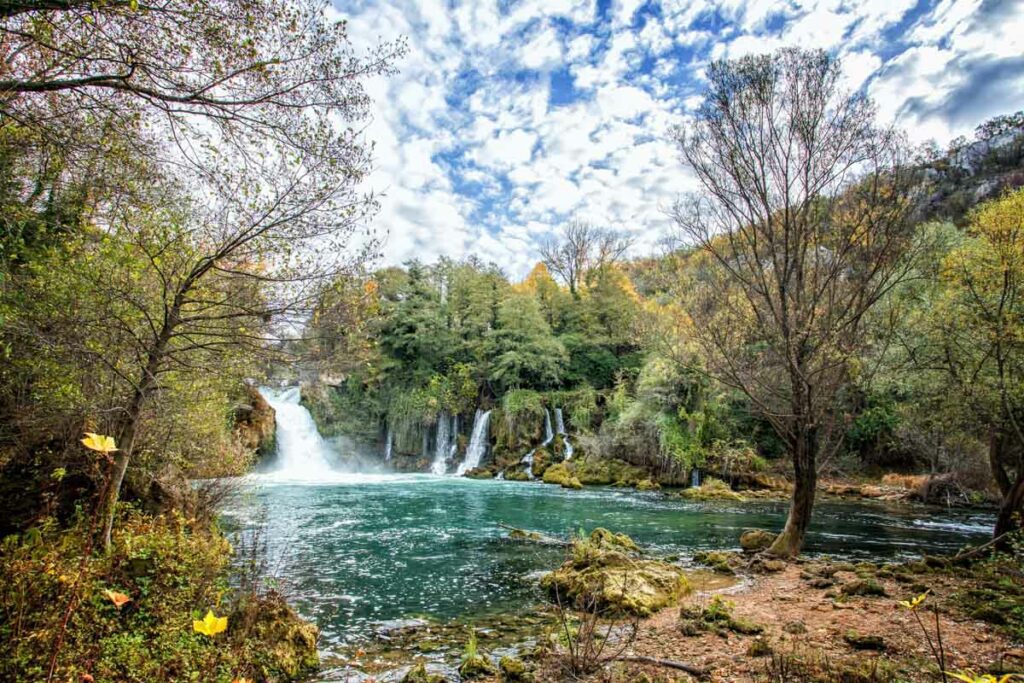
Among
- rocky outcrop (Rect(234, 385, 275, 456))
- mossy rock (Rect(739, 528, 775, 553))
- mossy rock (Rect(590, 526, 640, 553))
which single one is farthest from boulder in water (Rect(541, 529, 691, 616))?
rocky outcrop (Rect(234, 385, 275, 456))

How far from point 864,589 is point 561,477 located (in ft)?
56.4

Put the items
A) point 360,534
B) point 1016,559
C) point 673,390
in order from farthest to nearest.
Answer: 1. point 673,390
2. point 360,534
3. point 1016,559

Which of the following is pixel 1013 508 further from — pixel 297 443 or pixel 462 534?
→ pixel 297 443

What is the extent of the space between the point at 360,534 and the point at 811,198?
1210cm

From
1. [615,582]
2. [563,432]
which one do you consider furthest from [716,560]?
[563,432]

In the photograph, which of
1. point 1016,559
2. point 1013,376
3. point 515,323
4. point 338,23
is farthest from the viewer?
point 515,323

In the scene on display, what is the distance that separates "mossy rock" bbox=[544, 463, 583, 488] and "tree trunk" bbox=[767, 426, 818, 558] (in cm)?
1285

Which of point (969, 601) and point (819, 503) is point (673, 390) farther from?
point (969, 601)

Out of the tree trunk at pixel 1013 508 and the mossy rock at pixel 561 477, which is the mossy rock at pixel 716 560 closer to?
the tree trunk at pixel 1013 508

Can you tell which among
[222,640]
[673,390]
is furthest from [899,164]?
[673,390]

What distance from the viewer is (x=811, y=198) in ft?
30.6

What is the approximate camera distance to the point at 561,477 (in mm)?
24281

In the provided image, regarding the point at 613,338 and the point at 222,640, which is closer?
the point at 222,640

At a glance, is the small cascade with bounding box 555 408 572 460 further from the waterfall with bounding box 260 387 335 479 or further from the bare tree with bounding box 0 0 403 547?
the bare tree with bounding box 0 0 403 547
